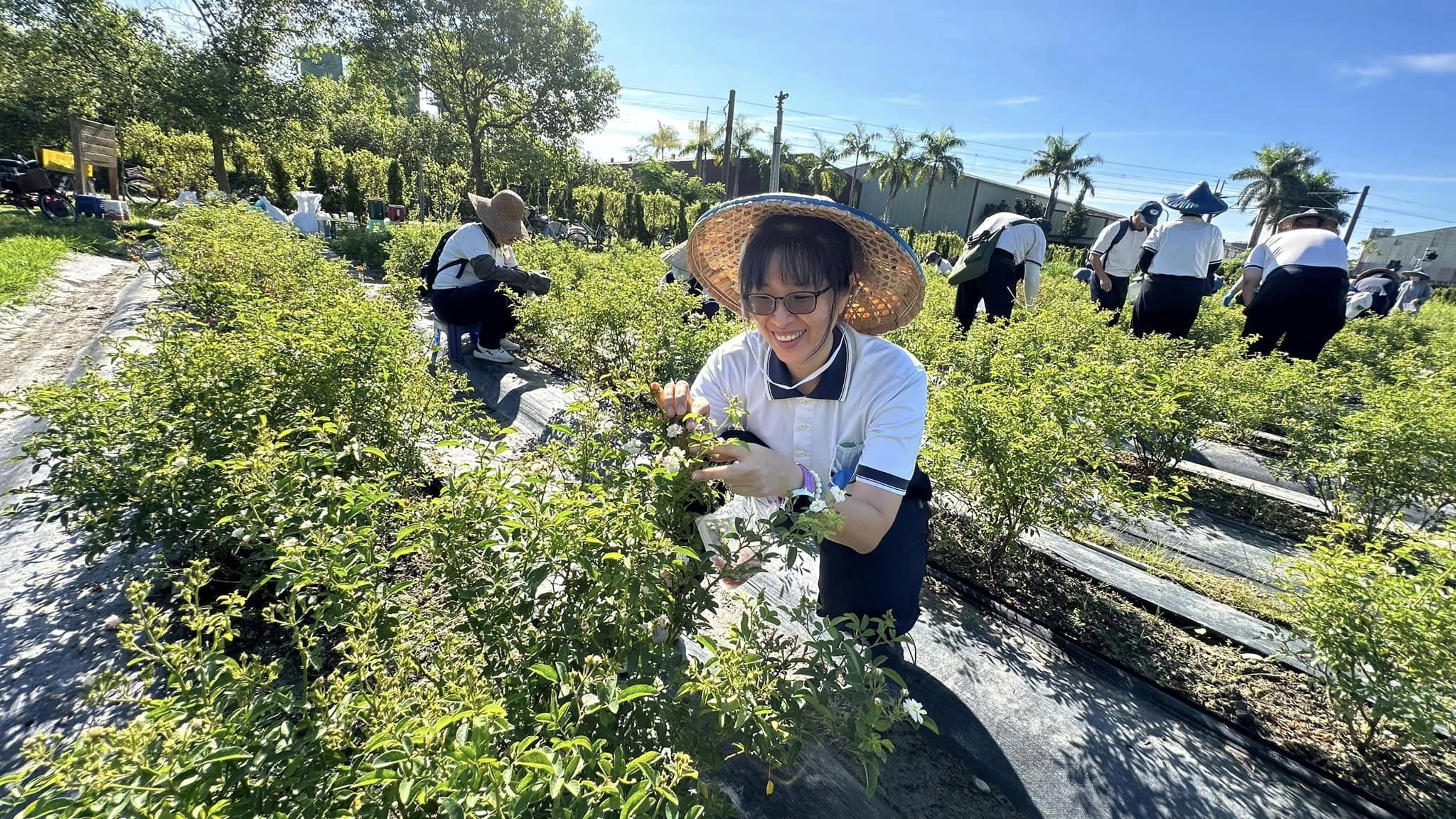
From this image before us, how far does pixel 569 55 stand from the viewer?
18859 millimetres

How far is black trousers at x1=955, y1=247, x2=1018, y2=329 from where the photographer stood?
20.2ft

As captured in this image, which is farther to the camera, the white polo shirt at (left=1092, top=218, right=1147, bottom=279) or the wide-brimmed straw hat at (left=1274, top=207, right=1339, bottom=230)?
the white polo shirt at (left=1092, top=218, right=1147, bottom=279)

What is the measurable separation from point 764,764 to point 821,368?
1177 mm

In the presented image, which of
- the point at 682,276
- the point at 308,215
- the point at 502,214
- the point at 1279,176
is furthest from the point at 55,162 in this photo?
the point at 1279,176

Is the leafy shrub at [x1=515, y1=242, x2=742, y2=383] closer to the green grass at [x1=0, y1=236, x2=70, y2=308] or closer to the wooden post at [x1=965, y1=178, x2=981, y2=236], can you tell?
the green grass at [x1=0, y1=236, x2=70, y2=308]

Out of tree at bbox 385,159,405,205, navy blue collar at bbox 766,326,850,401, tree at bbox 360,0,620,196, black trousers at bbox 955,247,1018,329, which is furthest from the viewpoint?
tree at bbox 385,159,405,205

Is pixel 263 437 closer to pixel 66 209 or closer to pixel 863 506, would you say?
pixel 863 506

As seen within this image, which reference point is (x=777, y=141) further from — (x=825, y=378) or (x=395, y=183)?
(x=825, y=378)

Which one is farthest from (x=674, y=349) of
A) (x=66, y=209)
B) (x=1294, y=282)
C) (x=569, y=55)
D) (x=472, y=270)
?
(x=66, y=209)

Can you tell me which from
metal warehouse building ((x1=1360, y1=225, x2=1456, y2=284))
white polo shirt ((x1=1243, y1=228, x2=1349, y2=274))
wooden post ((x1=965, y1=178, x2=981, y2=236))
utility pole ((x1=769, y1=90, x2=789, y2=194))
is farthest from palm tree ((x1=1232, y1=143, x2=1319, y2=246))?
white polo shirt ((x1=1243, y1=228, x2=1349, y2=274))

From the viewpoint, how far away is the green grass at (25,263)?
5969mm

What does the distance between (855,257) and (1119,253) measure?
6179 mm

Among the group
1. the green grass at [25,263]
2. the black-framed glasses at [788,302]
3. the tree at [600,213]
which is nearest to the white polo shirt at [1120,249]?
the black-framed glasses at [788,302]

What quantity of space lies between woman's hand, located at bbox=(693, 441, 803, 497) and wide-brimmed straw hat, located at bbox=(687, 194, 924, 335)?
739 millimetres
